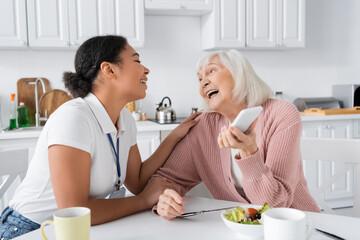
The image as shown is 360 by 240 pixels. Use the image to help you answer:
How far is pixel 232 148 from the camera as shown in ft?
4.52

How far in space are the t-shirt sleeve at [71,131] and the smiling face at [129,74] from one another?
258 millimetres

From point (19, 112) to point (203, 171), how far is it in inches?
82.7

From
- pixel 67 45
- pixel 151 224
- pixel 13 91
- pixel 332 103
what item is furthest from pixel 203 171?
pixel 332 103

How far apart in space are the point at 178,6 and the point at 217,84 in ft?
5.98

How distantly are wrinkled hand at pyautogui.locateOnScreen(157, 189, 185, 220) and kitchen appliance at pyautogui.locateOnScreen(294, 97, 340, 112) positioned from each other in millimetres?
2946

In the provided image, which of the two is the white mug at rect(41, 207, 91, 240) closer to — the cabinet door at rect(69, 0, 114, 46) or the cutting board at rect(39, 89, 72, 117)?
the cabinet door at rect(69, 0, 114, 46)

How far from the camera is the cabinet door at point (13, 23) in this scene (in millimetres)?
2810

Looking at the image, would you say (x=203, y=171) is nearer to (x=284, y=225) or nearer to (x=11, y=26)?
→ (x=284, y=225)

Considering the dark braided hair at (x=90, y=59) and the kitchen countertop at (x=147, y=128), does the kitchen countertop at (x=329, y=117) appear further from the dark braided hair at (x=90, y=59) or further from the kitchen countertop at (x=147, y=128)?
the dark braided hair at (x=90, y=59)

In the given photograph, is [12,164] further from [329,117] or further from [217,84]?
[329,117]

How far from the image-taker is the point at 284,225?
0.70 metres

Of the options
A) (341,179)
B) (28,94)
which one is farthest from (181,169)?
(341,179)

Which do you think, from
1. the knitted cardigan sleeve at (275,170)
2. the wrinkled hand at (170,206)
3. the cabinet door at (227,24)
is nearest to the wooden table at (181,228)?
the wrinkled hand at (170,206)

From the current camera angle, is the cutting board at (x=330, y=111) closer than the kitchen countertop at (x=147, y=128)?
No
